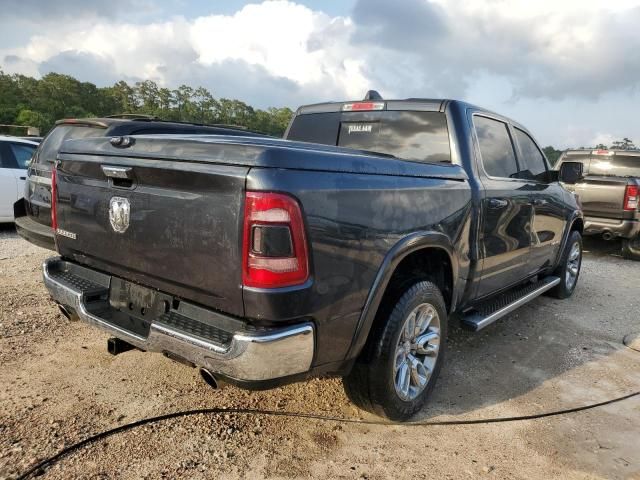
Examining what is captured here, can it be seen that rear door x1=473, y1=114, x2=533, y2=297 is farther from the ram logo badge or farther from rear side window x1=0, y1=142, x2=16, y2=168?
rear side window x1=0, y1=142, x2=16, y2=168

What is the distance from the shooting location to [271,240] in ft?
6.59

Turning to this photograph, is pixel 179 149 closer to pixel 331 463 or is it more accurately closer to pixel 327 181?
pixel 327 181

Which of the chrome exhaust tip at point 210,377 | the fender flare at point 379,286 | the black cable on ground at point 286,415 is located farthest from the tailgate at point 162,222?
the black cable on ground at point 286,415

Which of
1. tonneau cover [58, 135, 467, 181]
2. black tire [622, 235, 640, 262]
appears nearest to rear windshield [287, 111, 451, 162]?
tonneau cover [58, 135, 467, 181]

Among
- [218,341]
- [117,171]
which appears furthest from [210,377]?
[117,171]

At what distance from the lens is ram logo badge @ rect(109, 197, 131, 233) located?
8.24 ft

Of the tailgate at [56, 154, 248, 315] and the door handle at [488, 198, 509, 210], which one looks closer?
the tailgate at [56, 154, 248, 315]

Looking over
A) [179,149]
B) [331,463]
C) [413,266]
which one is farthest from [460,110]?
[331,463]

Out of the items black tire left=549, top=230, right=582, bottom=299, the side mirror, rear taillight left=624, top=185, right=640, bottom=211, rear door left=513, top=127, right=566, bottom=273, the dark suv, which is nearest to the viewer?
rear door left=513, top=127, right=566, bottom=273

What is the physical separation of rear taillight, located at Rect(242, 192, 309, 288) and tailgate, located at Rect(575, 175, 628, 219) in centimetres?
769

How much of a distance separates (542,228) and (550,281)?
690 mm

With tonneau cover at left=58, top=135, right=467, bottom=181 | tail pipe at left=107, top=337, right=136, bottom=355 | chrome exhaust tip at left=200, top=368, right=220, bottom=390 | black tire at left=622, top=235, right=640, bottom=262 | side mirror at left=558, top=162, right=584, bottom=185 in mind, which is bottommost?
black tire at left=622, top=235, right=640, bottom=262

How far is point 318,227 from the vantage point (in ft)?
6.98

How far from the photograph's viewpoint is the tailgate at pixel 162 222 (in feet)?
6.89
